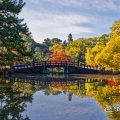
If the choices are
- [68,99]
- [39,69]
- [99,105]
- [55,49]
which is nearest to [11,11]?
Answer: [68,99]

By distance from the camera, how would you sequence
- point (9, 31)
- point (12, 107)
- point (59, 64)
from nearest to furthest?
point (12, 107), point (9, 31), point (59, 64)

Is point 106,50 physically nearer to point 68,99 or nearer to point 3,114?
point 68,99

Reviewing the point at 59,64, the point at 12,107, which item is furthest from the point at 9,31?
the point at 59,64

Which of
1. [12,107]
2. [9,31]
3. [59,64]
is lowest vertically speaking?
[12,107]

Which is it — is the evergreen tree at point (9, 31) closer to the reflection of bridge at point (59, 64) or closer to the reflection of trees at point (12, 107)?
the reflection of trees at point (12, 107)

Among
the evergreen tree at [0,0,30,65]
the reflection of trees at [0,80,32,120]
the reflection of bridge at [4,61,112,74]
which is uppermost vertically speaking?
the evergreen tree at [0,0,30,65]

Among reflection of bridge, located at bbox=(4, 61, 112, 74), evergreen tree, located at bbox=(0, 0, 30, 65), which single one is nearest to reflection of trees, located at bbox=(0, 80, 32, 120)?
evergreen tree, located at bbox=(0, 0, 30, 65)

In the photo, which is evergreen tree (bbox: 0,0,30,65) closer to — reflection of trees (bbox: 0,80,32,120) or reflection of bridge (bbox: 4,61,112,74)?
reflection of trees (bbox: 0,80,32,120)

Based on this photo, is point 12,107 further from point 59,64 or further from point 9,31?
point 59,64

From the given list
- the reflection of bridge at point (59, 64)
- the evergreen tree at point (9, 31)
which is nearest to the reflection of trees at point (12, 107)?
the evergreen tree at point (9, 31)

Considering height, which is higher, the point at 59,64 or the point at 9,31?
the point at 9,31

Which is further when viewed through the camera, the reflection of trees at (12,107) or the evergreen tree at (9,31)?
the evergreen tree at (9,31)

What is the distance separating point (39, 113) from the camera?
1622cm

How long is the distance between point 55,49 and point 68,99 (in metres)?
75.9
